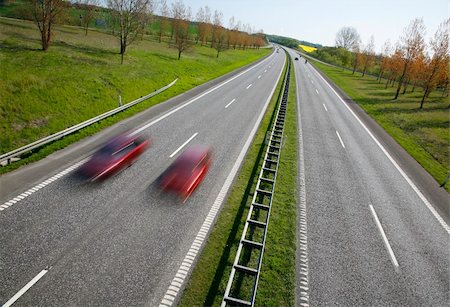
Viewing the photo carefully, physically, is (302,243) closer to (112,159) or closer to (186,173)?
(186,173)

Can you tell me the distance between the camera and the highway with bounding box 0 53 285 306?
21.2 feet

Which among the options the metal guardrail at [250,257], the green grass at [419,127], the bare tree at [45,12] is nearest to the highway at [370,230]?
the metal guardrail at [250,257]

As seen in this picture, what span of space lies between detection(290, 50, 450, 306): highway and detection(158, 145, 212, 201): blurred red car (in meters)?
4.45

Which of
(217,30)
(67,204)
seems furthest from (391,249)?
(217,30)

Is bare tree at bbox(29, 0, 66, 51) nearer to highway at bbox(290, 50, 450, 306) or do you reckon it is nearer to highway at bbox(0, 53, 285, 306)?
highway at bbox(0, 53, 285, 306)

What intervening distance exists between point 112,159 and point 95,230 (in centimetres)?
406

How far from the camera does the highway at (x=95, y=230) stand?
6.46 m

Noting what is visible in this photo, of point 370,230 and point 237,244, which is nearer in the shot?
point 237,244

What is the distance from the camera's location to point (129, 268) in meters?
7.20

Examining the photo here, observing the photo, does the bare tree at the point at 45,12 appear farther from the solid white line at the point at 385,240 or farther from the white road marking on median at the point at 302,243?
the solid white line at the point at 385,240

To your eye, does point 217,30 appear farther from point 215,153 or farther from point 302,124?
point 215,153

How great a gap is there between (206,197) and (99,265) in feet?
14.6

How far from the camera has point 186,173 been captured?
37.6 feet

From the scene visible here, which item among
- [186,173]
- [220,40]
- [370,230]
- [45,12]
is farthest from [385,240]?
[220,40]
